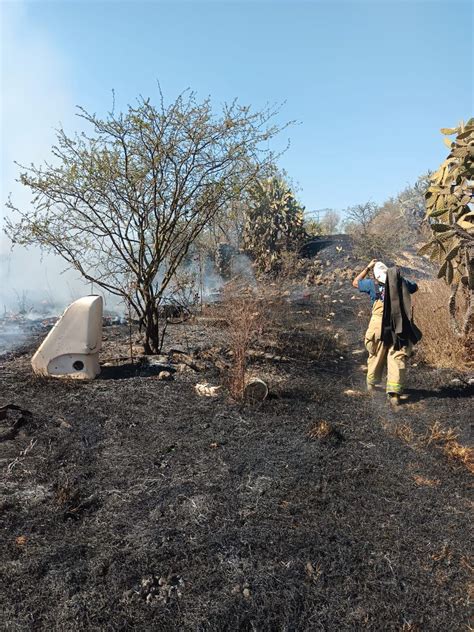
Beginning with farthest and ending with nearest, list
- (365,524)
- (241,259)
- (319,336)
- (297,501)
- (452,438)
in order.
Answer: (241,259) → (319,336) → (452,438) → (297,501) → (365,524)

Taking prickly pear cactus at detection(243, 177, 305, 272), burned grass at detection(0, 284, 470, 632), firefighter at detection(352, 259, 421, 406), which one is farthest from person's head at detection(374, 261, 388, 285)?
prickly pear cactus at detection(243, 177, 305, 272)

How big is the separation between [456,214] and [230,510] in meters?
4.81

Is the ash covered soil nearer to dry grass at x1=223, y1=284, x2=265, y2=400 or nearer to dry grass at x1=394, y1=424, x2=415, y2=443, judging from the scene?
dry grass at x1=394, y1=424, x2=415, y2=443

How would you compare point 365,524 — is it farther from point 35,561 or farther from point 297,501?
point 35,561

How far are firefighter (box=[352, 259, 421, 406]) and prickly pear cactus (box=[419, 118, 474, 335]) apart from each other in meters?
0.90

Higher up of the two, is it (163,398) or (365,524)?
(163,398)

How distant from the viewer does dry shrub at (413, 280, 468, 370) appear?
247 inches

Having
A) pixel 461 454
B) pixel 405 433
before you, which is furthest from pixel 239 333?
pixel 461 454

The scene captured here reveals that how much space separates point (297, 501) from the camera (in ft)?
10.4

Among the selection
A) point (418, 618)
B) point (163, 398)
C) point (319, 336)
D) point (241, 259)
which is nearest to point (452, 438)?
point (418, 618)

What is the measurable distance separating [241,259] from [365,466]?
13.4m

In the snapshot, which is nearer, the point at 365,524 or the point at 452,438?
the point at 365,524

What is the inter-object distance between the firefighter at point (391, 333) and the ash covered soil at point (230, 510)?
266 mm

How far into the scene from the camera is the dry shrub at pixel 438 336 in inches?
247
